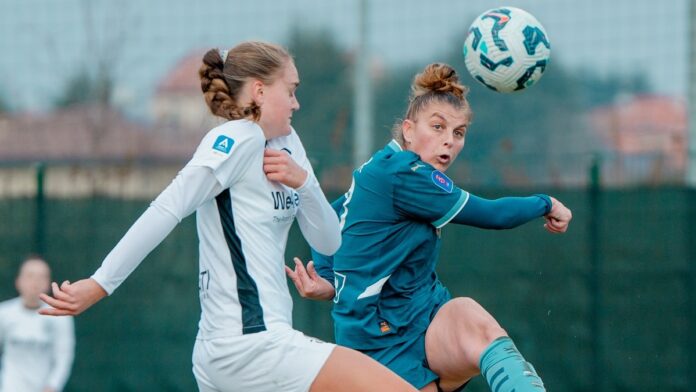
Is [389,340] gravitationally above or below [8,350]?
above

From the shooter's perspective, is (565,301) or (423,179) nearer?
(423,179)

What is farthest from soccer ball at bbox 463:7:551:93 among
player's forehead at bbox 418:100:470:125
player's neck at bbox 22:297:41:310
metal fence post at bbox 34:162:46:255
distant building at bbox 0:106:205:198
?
metal fence post at bbox 34:162:46:255

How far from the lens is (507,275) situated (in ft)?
29.4

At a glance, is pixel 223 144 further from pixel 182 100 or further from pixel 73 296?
pixel 182 100

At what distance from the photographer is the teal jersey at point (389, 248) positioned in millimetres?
4469

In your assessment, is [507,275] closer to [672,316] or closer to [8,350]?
[672,316]

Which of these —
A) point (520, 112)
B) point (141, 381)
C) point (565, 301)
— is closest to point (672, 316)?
point (565, 301)

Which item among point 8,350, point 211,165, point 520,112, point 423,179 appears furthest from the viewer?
point 520,112

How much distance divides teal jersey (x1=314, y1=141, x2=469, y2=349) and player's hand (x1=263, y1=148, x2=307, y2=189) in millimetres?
734

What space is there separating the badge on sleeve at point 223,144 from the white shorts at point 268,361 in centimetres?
62

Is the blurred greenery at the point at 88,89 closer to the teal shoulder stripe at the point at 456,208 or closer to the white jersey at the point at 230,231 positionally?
the teal shoulder stripe at the point at 456,208

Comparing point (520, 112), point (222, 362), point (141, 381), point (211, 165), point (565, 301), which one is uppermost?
point (211, 165)

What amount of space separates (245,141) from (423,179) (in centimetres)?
95

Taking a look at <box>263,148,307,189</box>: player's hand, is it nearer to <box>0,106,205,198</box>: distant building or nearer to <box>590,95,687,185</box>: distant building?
<box>0,106,205,198</box>: distant building
